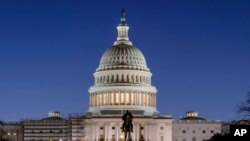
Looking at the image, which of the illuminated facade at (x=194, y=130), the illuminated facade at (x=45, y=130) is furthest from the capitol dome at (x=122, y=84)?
the illuminated facade at (x=45, y=130)

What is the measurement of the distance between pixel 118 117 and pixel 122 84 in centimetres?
987

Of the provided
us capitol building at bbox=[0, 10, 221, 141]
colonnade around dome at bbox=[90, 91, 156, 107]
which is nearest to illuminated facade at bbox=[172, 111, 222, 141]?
us capitol building at bbox=[0, 10, 221, 141]

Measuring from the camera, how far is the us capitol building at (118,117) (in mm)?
159625

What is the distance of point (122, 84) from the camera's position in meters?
166

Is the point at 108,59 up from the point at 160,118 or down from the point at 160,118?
up

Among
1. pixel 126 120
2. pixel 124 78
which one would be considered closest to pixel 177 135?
pixel 124 78

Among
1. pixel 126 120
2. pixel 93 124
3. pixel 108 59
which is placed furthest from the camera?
pixel 108 59

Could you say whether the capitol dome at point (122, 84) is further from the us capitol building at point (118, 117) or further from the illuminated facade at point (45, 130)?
the illuminated facade at point (45, 130)

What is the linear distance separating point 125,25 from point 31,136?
34.6 meters

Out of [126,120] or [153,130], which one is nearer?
[126,120]

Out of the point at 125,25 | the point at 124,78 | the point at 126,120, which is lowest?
the point at 126,120

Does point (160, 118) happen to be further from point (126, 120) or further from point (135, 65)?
point (126, 120)

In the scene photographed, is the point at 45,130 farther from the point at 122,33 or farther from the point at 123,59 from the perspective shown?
the point at 122,33

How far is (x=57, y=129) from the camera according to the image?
171m
